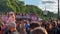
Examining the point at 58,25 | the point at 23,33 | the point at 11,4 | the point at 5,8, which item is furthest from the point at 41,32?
the point at 11,4

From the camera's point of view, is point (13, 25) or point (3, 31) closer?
point (13, 25)

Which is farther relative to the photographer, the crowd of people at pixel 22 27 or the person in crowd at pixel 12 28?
the person in crowd at pixel 12 28

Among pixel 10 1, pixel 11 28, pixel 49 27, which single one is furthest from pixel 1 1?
pixel 11 28

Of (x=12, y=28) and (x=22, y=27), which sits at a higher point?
(x=12, y=28)

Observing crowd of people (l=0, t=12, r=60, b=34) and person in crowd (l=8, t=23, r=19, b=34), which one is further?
person in crowd (l=8, t=23, r=19, b=34)

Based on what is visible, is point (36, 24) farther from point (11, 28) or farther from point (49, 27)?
point (49, 27)

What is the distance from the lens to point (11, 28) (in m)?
8.22

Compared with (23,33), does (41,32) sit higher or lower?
higher

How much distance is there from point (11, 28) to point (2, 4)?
7591 centimetres

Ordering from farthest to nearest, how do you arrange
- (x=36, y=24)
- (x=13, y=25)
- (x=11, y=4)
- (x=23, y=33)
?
1. (x=11, y=4)
2. (x=23, y=33)
3. (x=13, y=25)
4. (x=36, y=24)

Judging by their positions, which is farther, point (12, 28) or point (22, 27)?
point (22, 27)

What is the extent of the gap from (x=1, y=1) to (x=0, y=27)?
7801 cm

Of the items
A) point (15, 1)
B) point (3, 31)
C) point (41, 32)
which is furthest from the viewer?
point (15, 1)

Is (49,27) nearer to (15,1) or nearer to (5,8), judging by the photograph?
(5,8)
